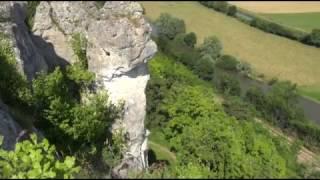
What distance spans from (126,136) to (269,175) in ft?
82.7

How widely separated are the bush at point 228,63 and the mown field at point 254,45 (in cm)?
239

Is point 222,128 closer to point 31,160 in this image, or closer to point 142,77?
point 142,77

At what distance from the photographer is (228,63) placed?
76.2 metres

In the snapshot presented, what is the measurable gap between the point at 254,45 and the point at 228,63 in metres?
7.56

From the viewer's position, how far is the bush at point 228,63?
74.4 meters

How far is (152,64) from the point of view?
62.3 meters

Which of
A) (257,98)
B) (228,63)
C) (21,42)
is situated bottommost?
(257,98)

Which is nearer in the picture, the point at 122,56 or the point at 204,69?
the point at 122,56

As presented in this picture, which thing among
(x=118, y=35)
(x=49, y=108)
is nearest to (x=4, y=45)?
(x=49, y=108)

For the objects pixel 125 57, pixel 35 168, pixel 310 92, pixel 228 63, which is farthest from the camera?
pixel 228 63

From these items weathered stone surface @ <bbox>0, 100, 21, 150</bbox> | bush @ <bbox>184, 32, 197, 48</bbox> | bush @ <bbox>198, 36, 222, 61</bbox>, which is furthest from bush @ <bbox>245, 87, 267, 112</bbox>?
weathered stone surface @ <bbox>0, 100, 21, 150</bbox>

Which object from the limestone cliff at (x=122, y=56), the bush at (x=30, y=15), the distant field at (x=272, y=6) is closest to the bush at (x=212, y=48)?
the distant field at (x=272, y=6)

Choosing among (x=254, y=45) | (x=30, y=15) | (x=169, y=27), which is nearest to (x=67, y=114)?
(x=30, y=15)

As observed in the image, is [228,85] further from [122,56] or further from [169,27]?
[122,56]
